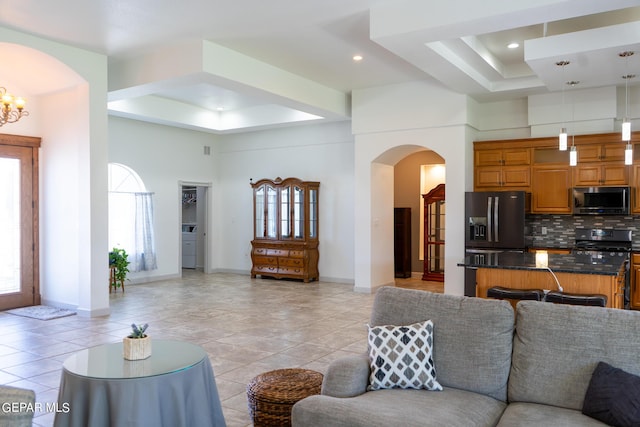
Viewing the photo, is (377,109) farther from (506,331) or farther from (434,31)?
(506,331)

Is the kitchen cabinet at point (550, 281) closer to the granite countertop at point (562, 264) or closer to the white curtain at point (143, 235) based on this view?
the granite countertop at point (562, 264)

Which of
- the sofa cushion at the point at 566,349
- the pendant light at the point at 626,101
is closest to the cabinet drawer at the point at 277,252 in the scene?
the pendant light at the point at 626,101

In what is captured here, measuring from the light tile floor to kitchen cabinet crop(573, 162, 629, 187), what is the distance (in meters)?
3.15

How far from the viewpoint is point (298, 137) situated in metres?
10.3

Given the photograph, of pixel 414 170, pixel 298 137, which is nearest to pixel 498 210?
pixel 414 170

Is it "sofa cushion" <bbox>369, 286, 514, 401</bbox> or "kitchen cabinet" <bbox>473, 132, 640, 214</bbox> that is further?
"kitchen cabinet" <bbox>473, 132, 640, 214</bbox>

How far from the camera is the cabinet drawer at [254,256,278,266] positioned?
33.4ft

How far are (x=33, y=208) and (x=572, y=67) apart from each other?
743 centimetres

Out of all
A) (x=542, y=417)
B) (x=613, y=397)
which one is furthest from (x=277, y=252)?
(x=613, y=397)

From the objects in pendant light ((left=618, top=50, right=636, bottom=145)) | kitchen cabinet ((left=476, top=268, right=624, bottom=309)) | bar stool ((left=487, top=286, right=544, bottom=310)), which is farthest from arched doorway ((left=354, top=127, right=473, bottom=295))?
bar stool ((left=487, top=286, right=544, bottom=310))

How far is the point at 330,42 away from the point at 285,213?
4576 mm

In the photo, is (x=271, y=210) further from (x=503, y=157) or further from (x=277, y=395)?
(x=277, y=395)

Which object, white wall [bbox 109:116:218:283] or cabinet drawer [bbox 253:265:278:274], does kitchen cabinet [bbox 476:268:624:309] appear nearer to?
cabinet drawer [bbox 253:265:278:274]

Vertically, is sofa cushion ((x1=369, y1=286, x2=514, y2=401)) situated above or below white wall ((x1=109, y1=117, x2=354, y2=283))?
below
